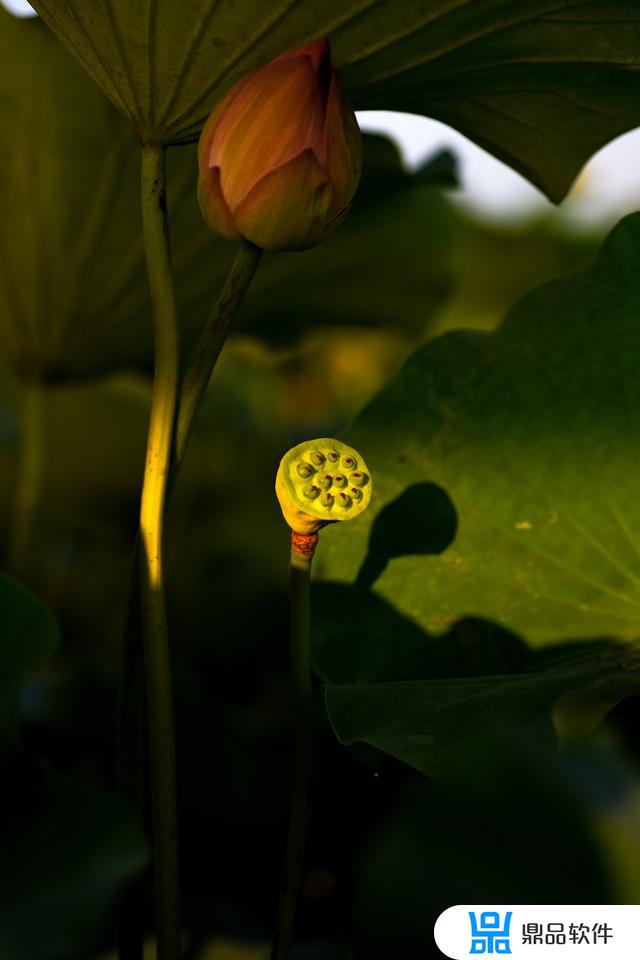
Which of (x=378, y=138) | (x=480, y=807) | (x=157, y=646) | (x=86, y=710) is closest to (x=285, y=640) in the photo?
(x=86, y=710)

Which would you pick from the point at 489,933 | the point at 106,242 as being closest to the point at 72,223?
the point at 106,242

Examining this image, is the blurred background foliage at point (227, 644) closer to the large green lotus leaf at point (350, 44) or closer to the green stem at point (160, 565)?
the green stem at point (160, 565)

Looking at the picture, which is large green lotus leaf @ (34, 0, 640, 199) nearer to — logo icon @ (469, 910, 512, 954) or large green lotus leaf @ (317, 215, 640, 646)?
large green lotus leaf @ (317, 215, 640, 646)

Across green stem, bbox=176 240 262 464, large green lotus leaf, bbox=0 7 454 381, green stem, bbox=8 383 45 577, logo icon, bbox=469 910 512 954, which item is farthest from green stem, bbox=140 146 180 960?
green stem, bbox=8 383 45 577

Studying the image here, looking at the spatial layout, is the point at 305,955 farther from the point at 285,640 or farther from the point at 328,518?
the point at 285,640

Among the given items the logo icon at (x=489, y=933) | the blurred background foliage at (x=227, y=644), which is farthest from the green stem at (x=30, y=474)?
the logo icon at (x=489, y=933)
